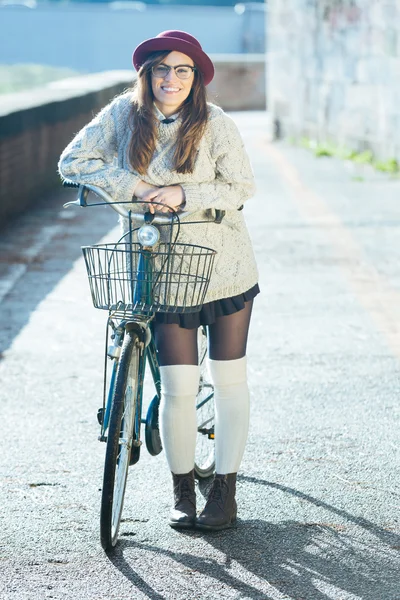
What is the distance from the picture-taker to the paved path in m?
3.62

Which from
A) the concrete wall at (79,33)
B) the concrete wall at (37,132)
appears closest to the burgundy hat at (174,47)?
the concrete wall at (37,132)

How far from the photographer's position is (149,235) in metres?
3.71

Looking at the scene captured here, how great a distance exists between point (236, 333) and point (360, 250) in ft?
17.6

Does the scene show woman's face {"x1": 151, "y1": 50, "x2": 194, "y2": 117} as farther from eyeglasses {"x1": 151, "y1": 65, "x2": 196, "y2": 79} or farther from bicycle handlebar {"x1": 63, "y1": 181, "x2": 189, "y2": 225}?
bicycle handlebar {"x1": 63, "y1": 181, "x2": 189, "y2": 225}

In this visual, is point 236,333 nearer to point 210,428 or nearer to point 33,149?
point 210,428

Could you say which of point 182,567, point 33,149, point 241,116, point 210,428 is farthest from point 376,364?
point 241,116

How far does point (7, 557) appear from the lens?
3768mm

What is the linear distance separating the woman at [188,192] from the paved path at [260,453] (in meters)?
0.26

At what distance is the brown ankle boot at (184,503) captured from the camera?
13.1ft

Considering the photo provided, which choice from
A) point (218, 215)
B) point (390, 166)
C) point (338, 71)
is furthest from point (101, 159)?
point (338, 71)

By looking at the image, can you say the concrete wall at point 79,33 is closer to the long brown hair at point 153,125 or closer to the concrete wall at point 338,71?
the concrete wall at point 338,71

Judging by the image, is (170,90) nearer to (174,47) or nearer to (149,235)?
(174,47)

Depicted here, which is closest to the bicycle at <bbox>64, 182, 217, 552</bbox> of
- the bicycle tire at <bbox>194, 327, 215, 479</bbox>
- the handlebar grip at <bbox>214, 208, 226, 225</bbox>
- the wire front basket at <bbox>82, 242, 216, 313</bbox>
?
the wire front basket at <bbox>82, 242, 216, 313</bbox>

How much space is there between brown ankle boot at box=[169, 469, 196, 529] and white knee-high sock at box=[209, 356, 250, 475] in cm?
12
